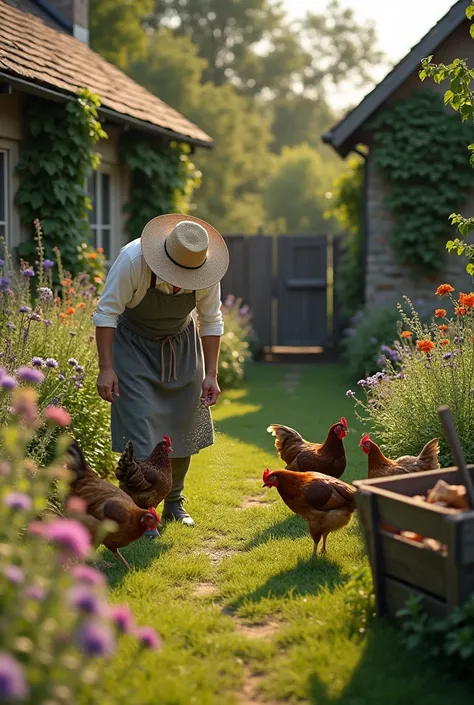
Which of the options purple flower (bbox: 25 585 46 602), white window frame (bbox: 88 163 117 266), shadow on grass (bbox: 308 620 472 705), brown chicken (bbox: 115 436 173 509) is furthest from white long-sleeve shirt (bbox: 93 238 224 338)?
white window frame (bbox: 88 163 117 266)

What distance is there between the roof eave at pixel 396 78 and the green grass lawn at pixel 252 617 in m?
6.72

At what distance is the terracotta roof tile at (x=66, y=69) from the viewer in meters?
8.42

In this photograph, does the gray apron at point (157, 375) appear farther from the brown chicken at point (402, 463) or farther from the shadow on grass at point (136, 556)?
the brown chicken at point (402, 463)

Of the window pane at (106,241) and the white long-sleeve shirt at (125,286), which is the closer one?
the white long-sleeve shirt at (125,286)

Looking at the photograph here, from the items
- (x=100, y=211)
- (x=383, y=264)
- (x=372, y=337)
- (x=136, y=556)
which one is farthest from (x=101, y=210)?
(x=136, y=556)

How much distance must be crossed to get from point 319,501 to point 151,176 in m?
7.37

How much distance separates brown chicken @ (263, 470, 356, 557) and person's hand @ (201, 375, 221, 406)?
0.94 metres

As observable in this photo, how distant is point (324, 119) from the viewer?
185 feet

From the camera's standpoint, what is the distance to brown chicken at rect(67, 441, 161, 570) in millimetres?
4457

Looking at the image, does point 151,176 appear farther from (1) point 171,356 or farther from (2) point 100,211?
(1) point 171,356

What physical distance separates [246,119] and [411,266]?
2736 cm

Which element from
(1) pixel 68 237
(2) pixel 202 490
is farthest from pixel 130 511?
(1) pixel 68 237

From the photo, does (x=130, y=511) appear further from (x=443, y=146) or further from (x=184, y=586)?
(x=443, y=146)

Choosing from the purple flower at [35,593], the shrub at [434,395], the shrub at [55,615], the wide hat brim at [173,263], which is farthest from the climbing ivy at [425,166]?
the purple flower at [35,593]
